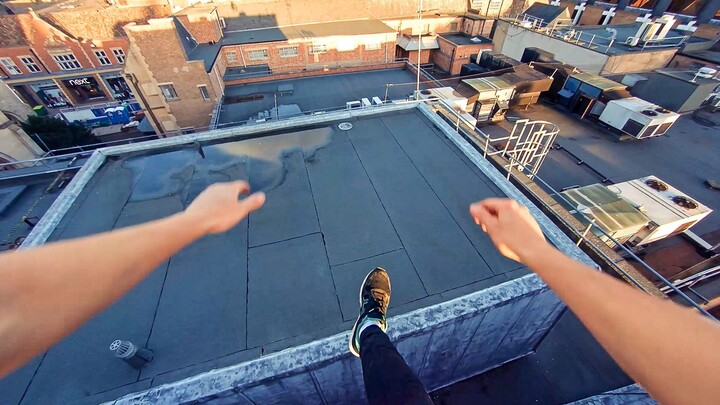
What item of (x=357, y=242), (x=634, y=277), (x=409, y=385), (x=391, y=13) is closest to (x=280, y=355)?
(x=409, y=385)

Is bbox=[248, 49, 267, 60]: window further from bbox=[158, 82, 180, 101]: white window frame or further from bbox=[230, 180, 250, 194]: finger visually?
bbox=[230, 180, 250, 194]: finger

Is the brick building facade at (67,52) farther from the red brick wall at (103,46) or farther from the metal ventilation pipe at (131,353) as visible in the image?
the metal ventilation pipe at (131,353)

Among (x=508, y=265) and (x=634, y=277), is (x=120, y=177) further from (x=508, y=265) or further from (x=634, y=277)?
(x=634, y=277)

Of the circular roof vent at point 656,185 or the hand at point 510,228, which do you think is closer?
the hand at point 510,228

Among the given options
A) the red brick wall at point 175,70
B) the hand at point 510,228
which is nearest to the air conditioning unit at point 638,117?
the hand at point 510,228

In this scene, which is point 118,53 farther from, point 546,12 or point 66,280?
point 546,12
